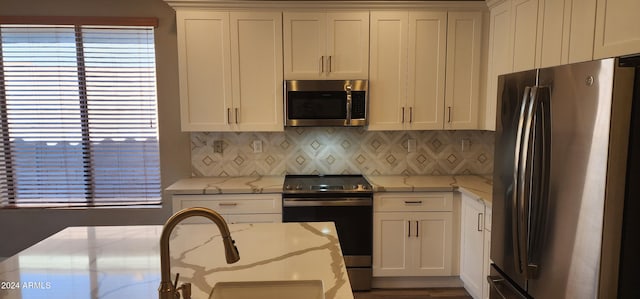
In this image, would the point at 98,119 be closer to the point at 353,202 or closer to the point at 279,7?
the point at 279,7

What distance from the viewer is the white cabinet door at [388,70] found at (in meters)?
2.88

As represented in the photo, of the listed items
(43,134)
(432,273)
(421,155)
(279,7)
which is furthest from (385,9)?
(43,134)

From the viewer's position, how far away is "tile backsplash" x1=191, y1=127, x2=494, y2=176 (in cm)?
326

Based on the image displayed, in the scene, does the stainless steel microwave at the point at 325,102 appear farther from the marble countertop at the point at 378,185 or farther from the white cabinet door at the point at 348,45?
the marble countertop at the point at 378,185

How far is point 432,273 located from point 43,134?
3.61 m

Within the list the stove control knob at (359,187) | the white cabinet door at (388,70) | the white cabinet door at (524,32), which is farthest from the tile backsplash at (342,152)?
the white cabinet door at (524,32)

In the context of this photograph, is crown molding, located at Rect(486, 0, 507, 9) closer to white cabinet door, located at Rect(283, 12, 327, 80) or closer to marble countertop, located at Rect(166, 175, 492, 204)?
white cabinet door, located at Rect(283, 12, 327, 80)

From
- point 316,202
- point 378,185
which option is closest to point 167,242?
point 316,202

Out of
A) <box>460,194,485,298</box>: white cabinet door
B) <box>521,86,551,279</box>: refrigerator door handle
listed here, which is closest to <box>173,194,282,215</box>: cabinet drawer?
<box>460,194,485,298</box>: white cabinet door

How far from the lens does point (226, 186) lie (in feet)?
9.18

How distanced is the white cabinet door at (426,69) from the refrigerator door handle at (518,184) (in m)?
1.37

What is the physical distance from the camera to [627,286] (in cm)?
126

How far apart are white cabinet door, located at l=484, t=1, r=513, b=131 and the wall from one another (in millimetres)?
2660

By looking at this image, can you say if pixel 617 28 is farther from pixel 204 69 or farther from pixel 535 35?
pixel 204 69
